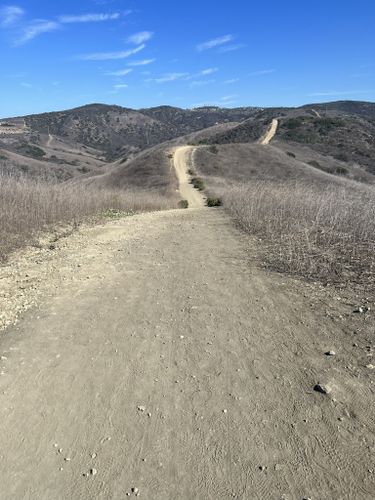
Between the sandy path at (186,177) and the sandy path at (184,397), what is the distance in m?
20.1

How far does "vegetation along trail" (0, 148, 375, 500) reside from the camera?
3006 mm

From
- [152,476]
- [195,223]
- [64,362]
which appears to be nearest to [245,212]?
[195,223]

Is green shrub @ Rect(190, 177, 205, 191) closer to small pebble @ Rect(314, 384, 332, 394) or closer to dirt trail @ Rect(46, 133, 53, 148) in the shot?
small pebble @ Rect(314, 384, 332, 394)

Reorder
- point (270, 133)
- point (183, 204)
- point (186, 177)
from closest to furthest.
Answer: point (183, 204)
point (186, 177)
point (270, 133)

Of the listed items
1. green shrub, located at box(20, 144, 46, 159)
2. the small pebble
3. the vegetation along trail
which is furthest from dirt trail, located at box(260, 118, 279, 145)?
the small pebble

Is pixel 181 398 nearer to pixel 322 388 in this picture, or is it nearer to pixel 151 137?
pixel 322 388

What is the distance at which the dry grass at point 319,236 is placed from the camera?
6863mm

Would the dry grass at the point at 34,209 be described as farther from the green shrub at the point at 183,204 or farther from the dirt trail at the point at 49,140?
the dirt trail at the point at 49,140

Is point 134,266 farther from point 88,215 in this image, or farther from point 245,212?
point 88,215

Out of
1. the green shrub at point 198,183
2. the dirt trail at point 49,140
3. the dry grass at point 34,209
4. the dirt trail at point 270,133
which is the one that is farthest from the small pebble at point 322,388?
the dirt trail at point 49,140

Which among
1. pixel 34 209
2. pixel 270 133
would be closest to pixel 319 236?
pixel 34 209

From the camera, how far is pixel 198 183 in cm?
3659

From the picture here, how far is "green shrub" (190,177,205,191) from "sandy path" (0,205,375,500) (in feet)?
94.7

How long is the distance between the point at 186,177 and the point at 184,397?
123ft
